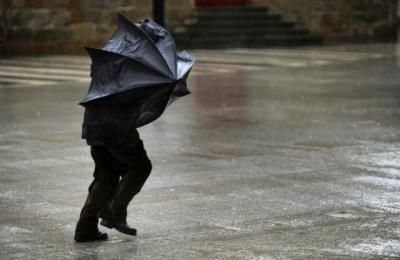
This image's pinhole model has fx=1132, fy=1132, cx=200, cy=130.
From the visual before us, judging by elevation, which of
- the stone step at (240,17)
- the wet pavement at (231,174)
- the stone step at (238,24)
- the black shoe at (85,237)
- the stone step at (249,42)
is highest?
the black shoe at (85,237)

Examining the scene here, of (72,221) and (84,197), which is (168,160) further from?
(72,221)

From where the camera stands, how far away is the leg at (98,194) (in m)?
7.54

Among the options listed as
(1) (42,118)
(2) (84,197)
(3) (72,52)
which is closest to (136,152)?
(2) (84,197)

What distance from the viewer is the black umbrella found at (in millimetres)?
7238

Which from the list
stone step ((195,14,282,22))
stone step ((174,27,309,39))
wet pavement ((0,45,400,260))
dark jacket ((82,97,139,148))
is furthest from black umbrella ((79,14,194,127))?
stone step ((195,14,282,22))

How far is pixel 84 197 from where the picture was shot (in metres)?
9.23

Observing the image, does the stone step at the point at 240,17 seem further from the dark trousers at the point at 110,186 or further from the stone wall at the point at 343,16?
the dark trousers at the point at 110,186

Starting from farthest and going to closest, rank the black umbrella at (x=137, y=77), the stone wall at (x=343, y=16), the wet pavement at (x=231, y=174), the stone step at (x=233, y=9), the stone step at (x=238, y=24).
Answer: the stone wall at (x=343, y=16) < the stone step at (x=233, y=9) < the stone step at (x=238, y=24) < the wet pavement at (x=231, y=174) < the black umbrella at (x=137, y=77)

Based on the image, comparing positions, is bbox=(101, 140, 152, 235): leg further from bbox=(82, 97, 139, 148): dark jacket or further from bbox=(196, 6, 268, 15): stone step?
bbox=(196, 6, 268, 15): stone step

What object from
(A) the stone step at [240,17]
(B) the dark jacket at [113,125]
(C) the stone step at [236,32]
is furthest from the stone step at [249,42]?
(B) the dark jacket at [113,125]

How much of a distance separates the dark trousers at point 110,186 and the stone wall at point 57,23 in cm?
1916

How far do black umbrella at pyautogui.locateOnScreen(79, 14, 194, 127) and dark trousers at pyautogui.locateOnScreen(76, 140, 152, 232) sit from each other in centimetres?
33

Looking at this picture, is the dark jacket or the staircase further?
the staircase

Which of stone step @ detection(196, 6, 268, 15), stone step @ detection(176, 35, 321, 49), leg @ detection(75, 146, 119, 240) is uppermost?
leg @ detection(75, 146, 119, 240)
